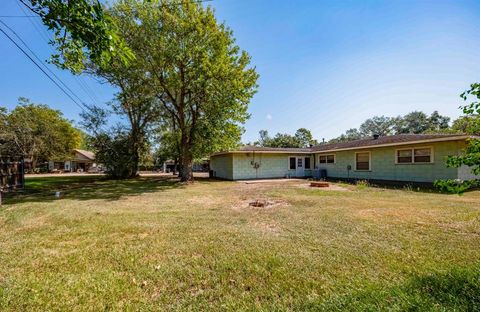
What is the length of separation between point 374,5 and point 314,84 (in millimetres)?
8070

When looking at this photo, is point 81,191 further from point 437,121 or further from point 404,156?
point 437,121

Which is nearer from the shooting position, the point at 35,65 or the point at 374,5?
the point at 374,5

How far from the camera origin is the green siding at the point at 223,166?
21114mm

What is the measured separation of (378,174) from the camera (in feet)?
53.0

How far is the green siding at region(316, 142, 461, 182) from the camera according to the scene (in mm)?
12414

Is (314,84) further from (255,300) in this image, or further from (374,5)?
(255,300)

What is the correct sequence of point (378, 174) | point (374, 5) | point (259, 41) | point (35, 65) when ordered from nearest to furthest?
1. point (374, 5)
2. point (35, 65)
3. point (259, 41)
4. point (378, 174)

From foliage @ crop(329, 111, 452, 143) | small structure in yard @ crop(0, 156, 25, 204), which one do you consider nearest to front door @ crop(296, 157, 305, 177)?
small structure in yard @ crop(0, 156, 25, 204)

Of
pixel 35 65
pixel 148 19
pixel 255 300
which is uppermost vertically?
pixel 148 19

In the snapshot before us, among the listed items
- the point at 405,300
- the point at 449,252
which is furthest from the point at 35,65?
the point at 449,252

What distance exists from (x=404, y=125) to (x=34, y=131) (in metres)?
74.2

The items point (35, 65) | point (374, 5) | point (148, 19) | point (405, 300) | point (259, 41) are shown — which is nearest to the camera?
point (405, 300)

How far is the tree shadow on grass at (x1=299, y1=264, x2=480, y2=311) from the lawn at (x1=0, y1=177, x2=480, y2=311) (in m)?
0.01

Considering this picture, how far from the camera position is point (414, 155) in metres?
14.0
